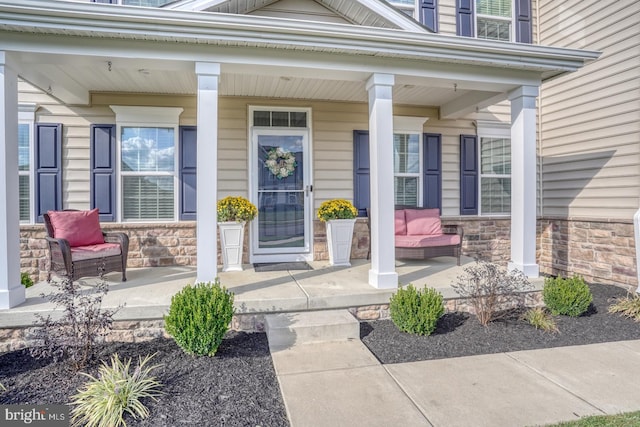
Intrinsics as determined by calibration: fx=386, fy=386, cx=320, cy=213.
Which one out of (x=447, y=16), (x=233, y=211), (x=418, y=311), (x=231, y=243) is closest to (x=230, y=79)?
(x=233, y=211)

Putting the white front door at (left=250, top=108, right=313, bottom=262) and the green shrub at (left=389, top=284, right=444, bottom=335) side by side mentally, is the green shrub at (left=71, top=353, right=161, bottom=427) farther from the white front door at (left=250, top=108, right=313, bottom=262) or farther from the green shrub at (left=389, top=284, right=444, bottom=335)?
the white front door at (left=250, top=108, right=313, bottom=262)

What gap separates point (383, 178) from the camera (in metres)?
4.22

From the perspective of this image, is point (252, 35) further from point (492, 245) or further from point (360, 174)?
point (492, 245)

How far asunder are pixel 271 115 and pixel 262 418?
15.0 feet

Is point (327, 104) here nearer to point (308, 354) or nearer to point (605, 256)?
point (308, 354)

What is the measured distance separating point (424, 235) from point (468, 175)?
65.2 inches

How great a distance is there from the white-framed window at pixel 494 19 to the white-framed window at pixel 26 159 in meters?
7.12

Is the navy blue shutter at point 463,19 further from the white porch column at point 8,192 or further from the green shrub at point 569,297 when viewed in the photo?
the white porch column at point 8,192

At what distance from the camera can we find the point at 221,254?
547 cm

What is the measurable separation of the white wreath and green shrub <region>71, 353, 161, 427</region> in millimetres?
3829

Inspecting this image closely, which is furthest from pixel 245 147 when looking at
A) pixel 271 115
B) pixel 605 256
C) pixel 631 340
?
pixel 605 256

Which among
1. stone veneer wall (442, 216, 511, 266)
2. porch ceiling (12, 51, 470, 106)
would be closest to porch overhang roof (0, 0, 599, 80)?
porch ceiling (12, 51, 470, 106)

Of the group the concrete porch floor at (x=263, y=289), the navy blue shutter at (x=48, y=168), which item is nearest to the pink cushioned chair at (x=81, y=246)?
the concrete porch floor at (x=263, y=289)

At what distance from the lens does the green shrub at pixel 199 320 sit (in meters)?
3.03
